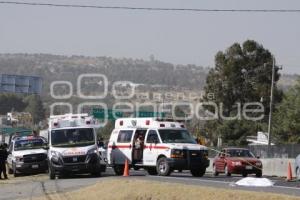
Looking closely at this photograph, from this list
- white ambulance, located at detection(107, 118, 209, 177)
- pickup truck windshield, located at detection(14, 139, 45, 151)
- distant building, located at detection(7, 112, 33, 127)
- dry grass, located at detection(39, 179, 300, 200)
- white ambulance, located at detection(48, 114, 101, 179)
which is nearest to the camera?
dry grass, located at detection(39, 179, 300, 200)

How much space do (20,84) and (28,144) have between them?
34.7m

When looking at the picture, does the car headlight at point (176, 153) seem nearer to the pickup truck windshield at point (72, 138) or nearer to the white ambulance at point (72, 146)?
the white ambulance at point (72, 146)

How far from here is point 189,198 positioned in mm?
17781

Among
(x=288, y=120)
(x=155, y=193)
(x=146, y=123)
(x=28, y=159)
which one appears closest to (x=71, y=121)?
(x=146, y=123)

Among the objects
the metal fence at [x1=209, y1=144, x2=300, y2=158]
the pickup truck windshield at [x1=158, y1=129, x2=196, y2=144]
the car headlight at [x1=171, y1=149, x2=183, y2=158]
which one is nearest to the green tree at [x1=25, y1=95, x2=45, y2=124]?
the metal fence at [x1=209, y1=144, x2=300, y2=158]

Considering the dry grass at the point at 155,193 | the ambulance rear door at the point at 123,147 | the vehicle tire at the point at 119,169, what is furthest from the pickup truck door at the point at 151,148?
the dry grass at the point at 155,193

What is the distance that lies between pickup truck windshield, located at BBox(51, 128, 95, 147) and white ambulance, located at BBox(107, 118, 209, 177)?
4.47 ft

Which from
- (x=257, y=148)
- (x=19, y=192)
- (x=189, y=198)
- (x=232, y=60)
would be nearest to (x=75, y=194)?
(x=19, y=192)

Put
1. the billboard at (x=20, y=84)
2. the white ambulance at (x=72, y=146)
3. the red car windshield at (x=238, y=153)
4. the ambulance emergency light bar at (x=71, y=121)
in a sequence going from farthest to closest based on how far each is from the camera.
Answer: the billboard at (x=20, y=84)
the red car windshield at (x=238, y=153)
the ambulance emergency light bar at (x=71, y=121)
the white ambulance at (x=72, y=146)

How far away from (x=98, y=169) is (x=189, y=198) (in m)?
12.6

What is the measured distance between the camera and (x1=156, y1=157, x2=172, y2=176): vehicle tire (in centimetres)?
2839

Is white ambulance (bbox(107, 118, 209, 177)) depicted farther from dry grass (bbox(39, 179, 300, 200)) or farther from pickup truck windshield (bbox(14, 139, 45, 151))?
pickup truck windshield (bbox(14, 139, 45, 151))

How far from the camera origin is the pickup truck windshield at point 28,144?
36.9 metres

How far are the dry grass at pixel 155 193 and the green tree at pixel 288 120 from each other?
5476 centimetres
